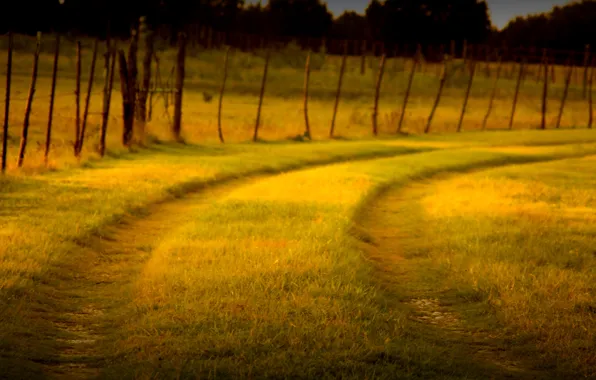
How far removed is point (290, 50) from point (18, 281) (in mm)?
57631

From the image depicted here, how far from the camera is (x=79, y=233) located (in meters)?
10.4

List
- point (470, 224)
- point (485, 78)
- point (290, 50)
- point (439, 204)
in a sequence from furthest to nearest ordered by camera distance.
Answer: point (290, 50)
point (485, 78)
point (439, 204)
point (470, 224)

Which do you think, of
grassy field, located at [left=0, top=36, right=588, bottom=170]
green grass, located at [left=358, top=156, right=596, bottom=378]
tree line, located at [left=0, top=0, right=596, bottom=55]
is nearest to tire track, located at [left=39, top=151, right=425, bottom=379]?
green grass, located at [left=358, top=156, right=596, bottom=378]

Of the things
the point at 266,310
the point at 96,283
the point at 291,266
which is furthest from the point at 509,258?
the point at 96,283

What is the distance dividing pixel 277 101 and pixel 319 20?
5678 centimetres

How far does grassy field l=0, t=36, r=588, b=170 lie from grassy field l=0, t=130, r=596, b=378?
464cm

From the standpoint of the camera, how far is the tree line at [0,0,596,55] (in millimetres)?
57406

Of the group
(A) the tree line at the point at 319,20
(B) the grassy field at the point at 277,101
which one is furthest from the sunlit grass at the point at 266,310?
(A) the tree line at the point at 319,20

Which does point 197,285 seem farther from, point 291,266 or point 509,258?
point 509,258

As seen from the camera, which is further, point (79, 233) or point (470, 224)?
point (470, 224)

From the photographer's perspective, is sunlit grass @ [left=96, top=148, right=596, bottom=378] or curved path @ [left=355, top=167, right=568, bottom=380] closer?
sunlit grass @ [left=96, top=148, right=596, bottom=378]

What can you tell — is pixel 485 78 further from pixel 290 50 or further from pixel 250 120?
pixel 250 120

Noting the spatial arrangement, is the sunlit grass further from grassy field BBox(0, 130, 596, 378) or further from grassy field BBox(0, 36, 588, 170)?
grassy field BBox(0, 36, 588, 170)

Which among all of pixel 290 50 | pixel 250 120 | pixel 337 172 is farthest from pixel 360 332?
pixel 290 50
